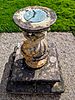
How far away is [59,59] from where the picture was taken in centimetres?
682

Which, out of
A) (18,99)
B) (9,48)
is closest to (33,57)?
(18,99)

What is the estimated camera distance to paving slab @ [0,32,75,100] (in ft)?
19.3

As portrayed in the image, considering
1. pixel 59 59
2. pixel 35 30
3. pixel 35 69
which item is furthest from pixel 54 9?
pixel 35 30

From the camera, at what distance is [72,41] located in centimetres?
744

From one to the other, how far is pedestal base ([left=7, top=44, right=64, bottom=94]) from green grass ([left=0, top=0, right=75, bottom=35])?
2.15m

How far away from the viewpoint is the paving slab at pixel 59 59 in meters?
5.89

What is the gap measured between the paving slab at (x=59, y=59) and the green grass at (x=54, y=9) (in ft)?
0.88

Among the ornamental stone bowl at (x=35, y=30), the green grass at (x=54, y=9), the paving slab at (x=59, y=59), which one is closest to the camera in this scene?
the ornamental stone bowl at (x=35, y=30)

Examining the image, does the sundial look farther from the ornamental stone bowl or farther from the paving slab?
the paving slab

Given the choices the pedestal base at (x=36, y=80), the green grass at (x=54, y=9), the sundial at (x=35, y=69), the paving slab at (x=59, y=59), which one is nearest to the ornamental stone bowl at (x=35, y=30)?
the sundial at (x=35, y=69)

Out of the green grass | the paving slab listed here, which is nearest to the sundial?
the paving slab

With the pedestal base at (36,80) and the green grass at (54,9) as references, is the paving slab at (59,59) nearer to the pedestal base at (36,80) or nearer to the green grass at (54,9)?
the pedestal base at (36,80)

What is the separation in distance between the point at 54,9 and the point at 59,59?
2.41 m

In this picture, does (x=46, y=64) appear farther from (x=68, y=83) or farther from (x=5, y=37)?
(x=5, y=37)
